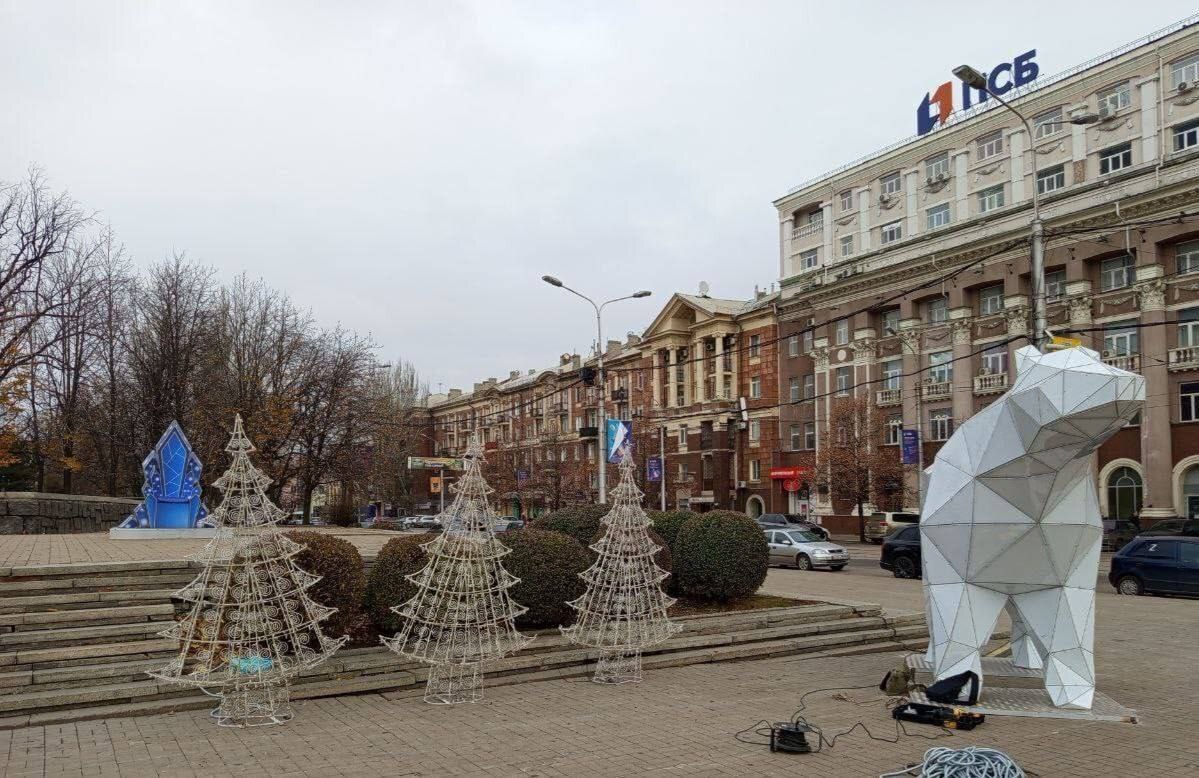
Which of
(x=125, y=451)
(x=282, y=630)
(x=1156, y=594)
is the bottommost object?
(x=1156, y=594)

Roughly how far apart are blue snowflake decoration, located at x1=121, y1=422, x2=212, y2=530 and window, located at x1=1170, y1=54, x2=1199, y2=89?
3816 centimetres

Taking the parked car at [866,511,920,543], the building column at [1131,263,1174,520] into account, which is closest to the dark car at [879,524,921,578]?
the building column at [1131,263,1174,520]

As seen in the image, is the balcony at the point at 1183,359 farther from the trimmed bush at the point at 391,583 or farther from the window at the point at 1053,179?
the trimmed bush at the point at 391,583

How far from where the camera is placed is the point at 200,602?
30.3 feet

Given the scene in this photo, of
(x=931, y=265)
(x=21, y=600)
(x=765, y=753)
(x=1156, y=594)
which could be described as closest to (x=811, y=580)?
(x=1156, y=594)

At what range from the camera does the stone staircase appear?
955 centimetres

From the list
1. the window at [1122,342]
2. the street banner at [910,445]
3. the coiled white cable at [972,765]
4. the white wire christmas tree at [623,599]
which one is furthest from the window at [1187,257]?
the coiled white cable at [972,765]

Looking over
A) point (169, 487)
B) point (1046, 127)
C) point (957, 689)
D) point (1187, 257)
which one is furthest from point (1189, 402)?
point (169, 487)

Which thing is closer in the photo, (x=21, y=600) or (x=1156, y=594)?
(x=21, y=600)

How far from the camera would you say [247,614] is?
9328mm

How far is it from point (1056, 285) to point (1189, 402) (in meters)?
7.65

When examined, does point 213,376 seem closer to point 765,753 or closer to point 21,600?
Answer: point 21,600

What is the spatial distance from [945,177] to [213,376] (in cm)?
3565

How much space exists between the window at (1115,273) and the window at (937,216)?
352 inches
